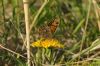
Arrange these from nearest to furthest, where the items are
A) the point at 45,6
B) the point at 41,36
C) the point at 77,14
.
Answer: the point at 41,36, the point at 45,6, the point at 77,14

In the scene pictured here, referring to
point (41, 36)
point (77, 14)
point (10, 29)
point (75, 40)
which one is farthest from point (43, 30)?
point (77, 14)

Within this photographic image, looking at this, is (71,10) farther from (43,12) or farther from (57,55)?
(57,55)

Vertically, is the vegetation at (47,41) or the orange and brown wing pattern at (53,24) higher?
the orange and brown wing pattern at (53,24)

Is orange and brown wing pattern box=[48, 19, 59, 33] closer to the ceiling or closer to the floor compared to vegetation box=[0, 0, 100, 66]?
closer to the ceiling
